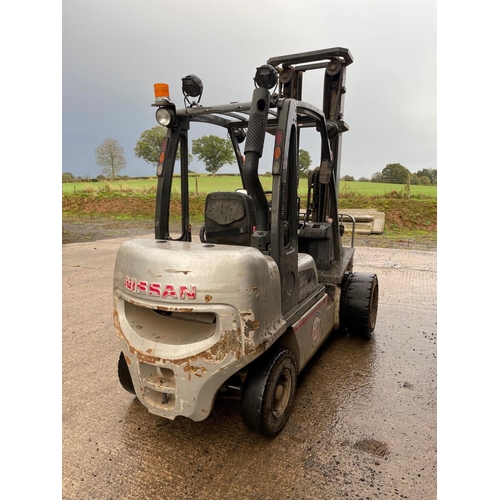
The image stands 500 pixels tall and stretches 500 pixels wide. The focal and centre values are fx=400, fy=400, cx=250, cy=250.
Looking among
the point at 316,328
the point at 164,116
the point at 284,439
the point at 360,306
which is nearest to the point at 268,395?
the point at 284,439

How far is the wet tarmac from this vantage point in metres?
2.29

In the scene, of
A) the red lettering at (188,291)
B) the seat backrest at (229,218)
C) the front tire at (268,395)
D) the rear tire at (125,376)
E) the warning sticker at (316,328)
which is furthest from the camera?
the warning sticker at (316,328)

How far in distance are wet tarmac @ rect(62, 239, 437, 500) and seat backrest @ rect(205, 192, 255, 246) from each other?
132 cm

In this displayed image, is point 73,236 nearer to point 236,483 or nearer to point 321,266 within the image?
point 321,266

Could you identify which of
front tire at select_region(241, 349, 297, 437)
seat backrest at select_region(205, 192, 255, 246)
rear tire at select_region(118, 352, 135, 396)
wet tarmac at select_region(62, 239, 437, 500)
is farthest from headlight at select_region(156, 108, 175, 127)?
wet tarmac at select_region(62, 239, 437, 500)

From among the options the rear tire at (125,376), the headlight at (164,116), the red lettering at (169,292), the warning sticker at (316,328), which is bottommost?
the rear tire at (125,376)

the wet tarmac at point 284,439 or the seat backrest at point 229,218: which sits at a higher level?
the seat backrest at point 229,218

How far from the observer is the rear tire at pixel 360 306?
4.23m

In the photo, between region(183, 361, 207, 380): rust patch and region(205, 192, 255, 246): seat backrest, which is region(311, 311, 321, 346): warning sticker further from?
region(183, 361, 207, 380): rust patch

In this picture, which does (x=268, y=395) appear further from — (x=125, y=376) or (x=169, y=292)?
(x=125, y=376)

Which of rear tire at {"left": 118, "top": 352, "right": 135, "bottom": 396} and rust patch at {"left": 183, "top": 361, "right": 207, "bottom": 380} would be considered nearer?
rust patch at {"left": 183, "top": 361, "right": 207, "bottom": 380}

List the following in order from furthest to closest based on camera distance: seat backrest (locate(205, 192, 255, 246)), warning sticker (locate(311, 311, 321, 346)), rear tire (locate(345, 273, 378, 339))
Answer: rear tire (locate(345, 273, 378, 339)) → warning sticker (locate(311, 311, 321, 346)) → seat backrest (locate(205, 192, 255, 246))

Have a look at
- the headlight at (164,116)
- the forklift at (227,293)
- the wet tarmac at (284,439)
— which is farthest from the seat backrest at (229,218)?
the wet tarmac at (284,439)

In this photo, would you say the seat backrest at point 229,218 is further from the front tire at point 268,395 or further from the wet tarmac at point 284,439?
the wet tarmac at point 284,439
